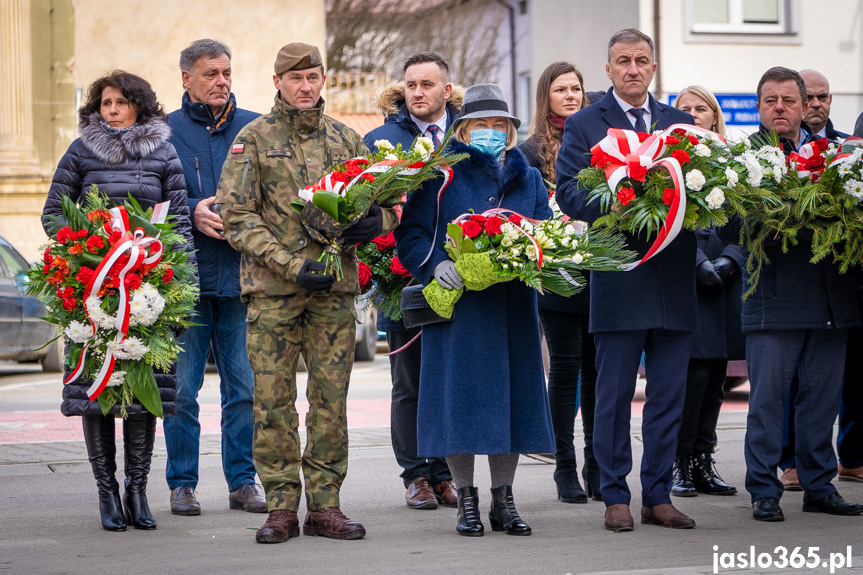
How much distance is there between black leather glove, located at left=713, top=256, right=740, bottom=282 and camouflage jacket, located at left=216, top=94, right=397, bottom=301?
2351 mm

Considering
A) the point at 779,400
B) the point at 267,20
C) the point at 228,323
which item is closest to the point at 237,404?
the point at 228,323

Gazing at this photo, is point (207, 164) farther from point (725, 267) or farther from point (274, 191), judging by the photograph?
point (725, 267)

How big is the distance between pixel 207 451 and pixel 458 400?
360 centimetres

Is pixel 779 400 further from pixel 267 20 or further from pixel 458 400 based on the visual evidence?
pixel 267 20

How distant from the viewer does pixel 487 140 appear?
618cm

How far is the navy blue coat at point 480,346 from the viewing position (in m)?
6.05

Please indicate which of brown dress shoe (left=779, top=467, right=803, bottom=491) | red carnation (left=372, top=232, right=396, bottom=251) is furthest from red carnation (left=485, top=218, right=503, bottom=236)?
brown dress shoe (left=779, top=467, right=803, bottom=491)

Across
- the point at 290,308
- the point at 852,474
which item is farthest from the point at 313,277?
the point at 852,474

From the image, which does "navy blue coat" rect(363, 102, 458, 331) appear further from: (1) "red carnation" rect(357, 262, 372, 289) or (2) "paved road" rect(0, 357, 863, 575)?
(2) "paved road" rect(0, 357, 863, 575)

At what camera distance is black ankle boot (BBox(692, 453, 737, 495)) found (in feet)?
24.4

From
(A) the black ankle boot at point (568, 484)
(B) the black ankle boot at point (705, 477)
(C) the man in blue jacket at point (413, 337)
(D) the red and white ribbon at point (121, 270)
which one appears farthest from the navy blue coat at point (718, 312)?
(D) the red and white ribbon at point (121, 270)

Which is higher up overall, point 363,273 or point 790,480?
point 363,273

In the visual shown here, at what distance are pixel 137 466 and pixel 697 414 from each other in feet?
10.8

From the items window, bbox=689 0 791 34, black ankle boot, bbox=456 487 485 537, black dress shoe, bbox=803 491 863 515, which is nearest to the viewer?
black ankle boot, bbox=456 487 485 537
